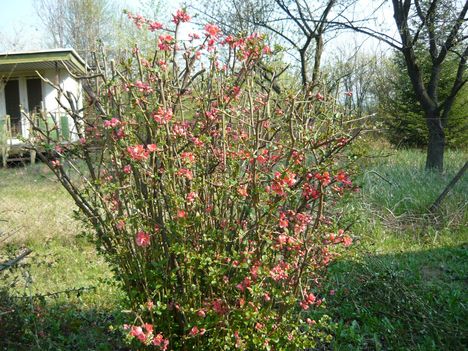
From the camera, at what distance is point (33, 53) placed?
15.7 meters

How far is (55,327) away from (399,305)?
2.28 metres

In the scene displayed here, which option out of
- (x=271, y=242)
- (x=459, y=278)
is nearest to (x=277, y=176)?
(x=271, y=242)

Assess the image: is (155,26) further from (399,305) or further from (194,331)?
(399,305)

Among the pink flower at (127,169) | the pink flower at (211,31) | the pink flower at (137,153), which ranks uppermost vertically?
the pink flower at (211,31)

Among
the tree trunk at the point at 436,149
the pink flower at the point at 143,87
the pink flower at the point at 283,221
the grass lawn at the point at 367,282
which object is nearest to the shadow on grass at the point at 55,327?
the grass lawn at the point at 367,282

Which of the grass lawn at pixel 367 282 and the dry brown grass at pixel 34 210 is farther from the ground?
the grass lawn at pixel 367 282

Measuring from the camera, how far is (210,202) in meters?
2.27

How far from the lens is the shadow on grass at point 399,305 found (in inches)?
127

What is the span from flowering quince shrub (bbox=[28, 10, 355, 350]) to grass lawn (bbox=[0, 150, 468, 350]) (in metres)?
0.27

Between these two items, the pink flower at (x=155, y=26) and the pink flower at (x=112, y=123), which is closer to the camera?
the pink flower at (x=112, y=123)

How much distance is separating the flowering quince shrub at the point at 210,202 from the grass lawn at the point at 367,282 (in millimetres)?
267

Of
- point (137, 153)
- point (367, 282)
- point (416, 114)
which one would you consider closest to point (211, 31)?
point (137, 153)

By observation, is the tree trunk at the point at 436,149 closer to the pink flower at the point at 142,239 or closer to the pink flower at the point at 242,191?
A: the pink flower at the point at 242,191

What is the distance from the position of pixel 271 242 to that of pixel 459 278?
2.78 m
